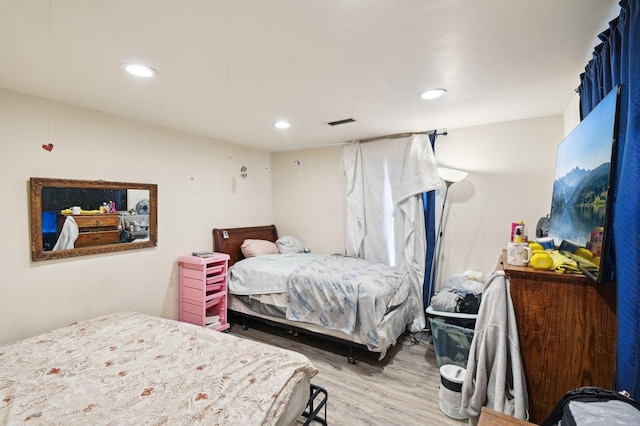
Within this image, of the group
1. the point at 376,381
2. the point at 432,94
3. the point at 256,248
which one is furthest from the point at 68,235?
the point at 432,94

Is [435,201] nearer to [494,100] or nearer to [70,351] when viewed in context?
[494,100]

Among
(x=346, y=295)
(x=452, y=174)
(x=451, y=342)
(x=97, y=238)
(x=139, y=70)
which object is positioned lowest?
(x=451, y=342)

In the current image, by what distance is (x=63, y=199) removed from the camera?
233 centimetres

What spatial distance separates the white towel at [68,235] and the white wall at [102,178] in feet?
0.41

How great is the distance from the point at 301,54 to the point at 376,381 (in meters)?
2.52

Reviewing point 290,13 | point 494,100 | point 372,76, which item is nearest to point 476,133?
point 494,100

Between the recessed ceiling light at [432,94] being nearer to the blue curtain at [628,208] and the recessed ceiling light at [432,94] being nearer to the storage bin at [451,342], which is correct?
the blue curtain at [628,208]

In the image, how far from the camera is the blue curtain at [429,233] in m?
3.32

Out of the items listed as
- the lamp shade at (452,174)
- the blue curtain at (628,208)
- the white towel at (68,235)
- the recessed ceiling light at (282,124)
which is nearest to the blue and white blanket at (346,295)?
the lamp shade at (452,174)

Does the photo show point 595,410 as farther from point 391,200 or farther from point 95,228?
point 95,228

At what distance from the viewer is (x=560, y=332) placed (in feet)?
4.39

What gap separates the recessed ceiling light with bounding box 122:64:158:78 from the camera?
1.74 m

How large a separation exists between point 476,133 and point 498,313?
2294 mm

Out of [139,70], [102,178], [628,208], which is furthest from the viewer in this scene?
[102,178]
